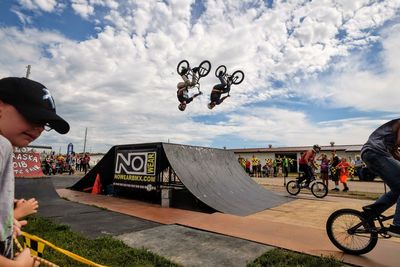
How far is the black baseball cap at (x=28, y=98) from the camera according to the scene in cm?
120

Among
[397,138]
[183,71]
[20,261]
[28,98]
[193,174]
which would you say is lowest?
[20,261]

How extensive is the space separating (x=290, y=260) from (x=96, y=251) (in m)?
2.67

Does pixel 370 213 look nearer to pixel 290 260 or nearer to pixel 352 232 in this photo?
pixel 352 232

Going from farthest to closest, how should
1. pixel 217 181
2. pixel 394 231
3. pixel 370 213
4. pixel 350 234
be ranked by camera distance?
pixel 217 181 < pixel 350 234 < pixel 370 213 < pixel 394 231

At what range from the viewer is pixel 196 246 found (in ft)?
14.3

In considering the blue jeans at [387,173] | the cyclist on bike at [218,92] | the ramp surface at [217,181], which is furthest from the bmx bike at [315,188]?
the blue jeans at [387,173]

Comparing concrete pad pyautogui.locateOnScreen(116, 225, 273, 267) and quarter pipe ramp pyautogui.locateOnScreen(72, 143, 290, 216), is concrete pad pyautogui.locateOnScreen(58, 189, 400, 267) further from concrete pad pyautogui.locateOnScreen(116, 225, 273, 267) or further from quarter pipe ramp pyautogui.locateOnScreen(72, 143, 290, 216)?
quarter pipe ramp pyautogui.locateOnScreen(72, 143, 290, 216)

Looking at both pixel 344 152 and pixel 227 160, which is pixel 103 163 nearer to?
pixel 227 160

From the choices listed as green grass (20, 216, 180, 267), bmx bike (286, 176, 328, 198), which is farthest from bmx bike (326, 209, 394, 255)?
bmx bike (286, 176, 328, 198)

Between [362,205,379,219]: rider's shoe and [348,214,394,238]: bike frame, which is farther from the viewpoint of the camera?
[362,205,379,219]: rider's shoe

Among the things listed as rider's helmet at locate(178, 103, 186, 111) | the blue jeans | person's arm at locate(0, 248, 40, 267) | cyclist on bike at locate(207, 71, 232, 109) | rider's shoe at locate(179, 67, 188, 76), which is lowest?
person's arm at locate(0, 248, 40, 267)

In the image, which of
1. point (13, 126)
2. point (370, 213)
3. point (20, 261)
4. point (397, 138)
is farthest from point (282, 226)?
point (13, 126)

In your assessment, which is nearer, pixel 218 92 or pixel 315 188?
pixel 315 188

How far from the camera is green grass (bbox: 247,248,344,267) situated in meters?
3.62
